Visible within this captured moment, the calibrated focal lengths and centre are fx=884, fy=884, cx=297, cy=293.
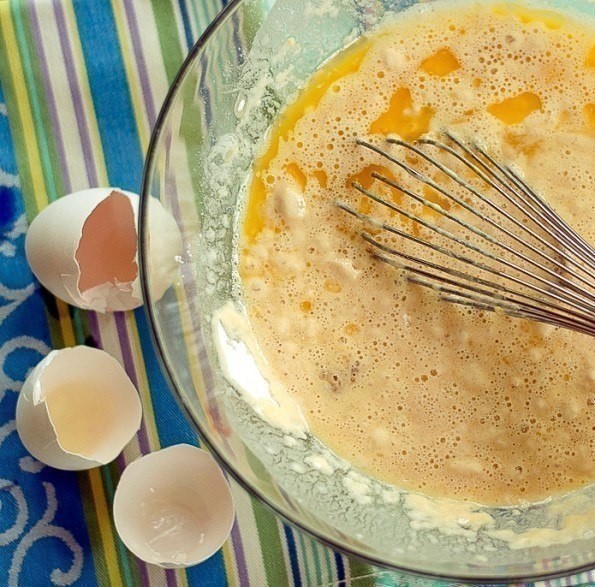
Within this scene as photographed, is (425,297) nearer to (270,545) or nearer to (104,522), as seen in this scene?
(270,545)

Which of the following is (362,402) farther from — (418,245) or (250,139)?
(250,139)

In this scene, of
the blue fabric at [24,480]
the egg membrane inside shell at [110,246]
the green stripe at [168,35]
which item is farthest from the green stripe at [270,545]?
the green stripe at [168,35]

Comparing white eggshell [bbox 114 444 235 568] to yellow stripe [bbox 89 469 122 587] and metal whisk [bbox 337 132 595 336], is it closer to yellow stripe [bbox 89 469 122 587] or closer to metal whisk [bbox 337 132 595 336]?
yellow stripe [bbox 89 469 122 587]

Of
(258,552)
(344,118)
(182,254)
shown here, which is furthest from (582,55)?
(258,552)

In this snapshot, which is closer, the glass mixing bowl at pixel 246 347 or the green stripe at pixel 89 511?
the glass mixing bowl at pixel 246 347

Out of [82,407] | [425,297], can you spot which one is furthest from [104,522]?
[425,297]

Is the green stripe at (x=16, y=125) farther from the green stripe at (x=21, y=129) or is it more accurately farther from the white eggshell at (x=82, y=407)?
the white eggshell at (x=82, y=407)
